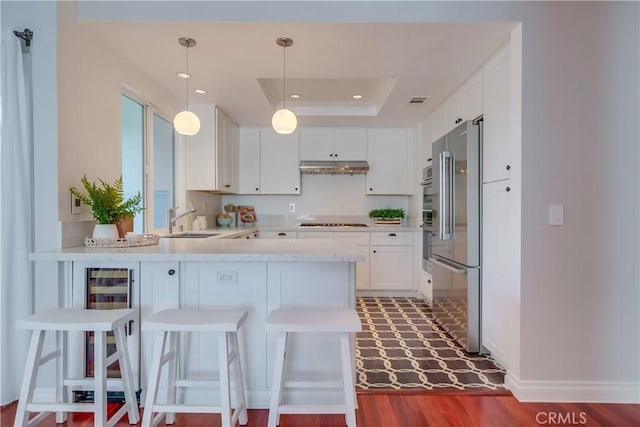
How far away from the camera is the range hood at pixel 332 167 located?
462 centimetres

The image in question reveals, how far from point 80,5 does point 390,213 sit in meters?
3.74

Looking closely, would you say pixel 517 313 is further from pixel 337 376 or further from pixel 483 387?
pixel 337 376

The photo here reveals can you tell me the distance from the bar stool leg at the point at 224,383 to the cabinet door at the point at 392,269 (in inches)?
119

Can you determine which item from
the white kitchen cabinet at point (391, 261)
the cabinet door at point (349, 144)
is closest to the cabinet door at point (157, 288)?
the white kitchen cabinet at point (391, 261)

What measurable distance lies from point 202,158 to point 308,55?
1797 mm

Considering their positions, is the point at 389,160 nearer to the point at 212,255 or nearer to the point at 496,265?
the point at 496,265

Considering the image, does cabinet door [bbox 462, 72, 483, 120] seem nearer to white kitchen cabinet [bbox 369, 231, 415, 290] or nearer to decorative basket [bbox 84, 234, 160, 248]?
white kitchen cabinet [bbox 369, 231, 415, 290]

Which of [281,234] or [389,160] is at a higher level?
[389,160]

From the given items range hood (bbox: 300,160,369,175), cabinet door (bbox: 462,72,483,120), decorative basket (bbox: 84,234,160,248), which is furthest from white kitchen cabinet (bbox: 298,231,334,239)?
decorative basket (bbox: 84,234,160,248)

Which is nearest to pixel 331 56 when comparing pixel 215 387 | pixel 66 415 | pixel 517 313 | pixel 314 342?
pixel 314 342

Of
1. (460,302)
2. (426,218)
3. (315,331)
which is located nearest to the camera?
(315,331)

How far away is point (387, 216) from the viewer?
4.73 metres

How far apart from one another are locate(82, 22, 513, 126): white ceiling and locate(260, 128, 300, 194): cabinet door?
106 centimetres

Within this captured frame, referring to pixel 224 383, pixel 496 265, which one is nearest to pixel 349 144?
pixel 496 265
